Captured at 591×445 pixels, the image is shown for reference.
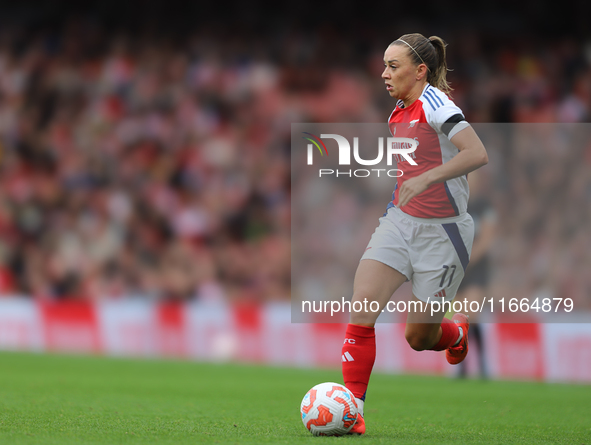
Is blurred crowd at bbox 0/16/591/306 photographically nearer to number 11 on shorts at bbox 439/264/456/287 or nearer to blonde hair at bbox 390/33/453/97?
blonde hair at bbox 390/33/453/97

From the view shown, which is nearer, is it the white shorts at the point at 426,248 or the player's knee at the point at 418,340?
the white shorts at the point at 426,248

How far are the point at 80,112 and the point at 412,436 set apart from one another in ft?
35.9

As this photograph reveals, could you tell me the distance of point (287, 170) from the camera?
1245 centimetres

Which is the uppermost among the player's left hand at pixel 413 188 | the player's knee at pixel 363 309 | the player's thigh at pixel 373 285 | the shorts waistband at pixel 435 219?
the player's left hand at pixel 413 188

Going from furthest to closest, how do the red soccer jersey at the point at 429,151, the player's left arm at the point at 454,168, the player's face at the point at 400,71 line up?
the player's face at the point at 400,71
the red soccer jersey at the point at 429,151
the player's left arm at the point at 454,168

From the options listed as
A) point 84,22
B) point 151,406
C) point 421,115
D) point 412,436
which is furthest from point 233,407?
point 84,22

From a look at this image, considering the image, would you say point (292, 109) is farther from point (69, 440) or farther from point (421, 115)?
point (69, 440)

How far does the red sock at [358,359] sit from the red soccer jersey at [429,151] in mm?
734

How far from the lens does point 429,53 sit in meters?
4.67

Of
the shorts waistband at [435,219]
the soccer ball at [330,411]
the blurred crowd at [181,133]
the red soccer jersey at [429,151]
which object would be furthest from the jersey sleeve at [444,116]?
the blurred crowd at [181,133]

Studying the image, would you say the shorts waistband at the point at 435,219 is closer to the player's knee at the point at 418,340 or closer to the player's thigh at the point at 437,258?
the player's thigh at the point at 437,258

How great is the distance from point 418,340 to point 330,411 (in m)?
0.82

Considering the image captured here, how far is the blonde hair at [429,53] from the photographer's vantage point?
15.1ft

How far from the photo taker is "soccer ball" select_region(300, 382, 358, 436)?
A: 4.28 m
